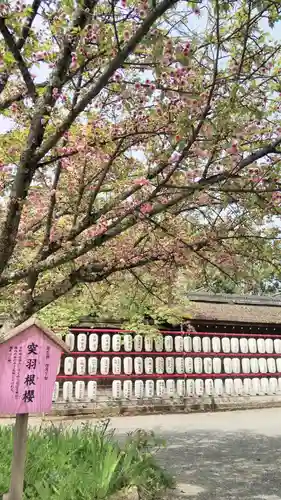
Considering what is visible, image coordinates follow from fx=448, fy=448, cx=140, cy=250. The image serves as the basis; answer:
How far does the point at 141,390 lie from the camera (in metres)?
11.0

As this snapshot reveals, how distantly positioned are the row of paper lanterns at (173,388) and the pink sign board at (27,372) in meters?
6.77

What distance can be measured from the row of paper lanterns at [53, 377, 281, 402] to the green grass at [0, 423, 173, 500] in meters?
4.66

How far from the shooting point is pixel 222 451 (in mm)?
7371

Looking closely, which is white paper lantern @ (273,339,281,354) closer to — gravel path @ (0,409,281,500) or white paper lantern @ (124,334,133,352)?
gravel path @ (0,409,281,500)

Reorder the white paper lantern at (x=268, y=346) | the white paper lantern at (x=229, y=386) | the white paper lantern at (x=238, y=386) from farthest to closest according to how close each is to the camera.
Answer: the white paper lantern at (x=268, y=346) → the white paper lantern at (x=238, y=386) → the white paper lantern at (x=229, y=386)

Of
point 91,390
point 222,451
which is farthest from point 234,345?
point 222,451

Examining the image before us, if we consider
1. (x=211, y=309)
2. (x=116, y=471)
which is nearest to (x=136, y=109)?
(x=116, y=471)

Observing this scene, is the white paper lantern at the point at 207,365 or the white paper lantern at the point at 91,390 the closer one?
the white paper lantern at the point at 91,390

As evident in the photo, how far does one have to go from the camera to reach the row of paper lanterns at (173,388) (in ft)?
34.1

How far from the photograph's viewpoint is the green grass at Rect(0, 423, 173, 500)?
409 cm

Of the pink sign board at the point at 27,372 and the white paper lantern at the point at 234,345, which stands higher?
the white paper lantern at the point at 234,345

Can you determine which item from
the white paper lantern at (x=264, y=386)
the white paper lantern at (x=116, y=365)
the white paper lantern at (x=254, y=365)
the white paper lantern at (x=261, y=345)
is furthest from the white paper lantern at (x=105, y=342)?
the white paper lantern at (x=264, y=386)

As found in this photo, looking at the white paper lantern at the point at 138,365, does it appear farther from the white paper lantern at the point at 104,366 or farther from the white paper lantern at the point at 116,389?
the white paper lantern at the point at 104,366

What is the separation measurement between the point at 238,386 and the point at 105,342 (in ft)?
13.4
